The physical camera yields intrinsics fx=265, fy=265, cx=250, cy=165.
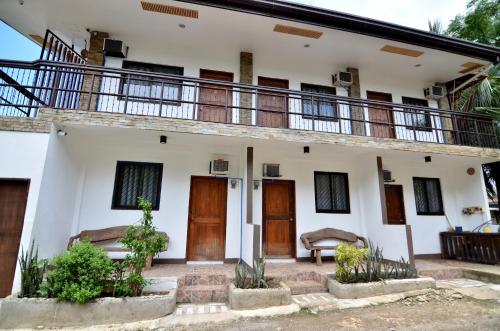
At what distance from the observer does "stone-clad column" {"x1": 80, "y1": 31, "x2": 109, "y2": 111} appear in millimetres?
7115

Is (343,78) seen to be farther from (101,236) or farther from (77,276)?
(77,276)

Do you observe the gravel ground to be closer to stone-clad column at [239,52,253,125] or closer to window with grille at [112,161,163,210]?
window with grille at [112,161,163,210]

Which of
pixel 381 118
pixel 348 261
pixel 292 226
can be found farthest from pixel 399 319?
pixel 381 118

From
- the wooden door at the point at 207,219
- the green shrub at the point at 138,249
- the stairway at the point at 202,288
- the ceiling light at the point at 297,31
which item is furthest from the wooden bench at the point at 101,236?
the ceiling light at the point at 297,31

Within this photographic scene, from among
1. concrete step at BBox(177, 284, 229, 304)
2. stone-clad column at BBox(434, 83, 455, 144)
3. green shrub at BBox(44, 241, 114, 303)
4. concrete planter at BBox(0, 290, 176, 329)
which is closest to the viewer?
concrete planter at BBox(0, 290, 176, 329)

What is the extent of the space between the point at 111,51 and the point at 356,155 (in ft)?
25.7

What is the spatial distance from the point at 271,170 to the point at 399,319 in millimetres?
4761

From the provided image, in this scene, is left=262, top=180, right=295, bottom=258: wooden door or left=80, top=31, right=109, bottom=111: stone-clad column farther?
left=262, top=180, right=295, bottom=258: wooden door

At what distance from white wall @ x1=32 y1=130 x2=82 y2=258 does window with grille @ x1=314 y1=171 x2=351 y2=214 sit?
269 inches

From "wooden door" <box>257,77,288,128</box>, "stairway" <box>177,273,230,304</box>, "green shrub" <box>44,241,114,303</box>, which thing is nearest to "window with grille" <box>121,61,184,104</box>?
"wooden door" <box>257,77,288,128</box>

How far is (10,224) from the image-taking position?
4.98 metres

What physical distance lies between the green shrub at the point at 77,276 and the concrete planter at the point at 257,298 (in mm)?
2218

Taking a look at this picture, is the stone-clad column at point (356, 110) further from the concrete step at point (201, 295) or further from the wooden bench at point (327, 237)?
the concrete step at point (201, 295)

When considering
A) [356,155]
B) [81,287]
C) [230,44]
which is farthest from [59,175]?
[356,155]
